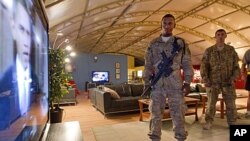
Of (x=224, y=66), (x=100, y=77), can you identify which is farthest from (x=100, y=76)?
(x=224, y=66)

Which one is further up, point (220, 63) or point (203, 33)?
point (203, 33)

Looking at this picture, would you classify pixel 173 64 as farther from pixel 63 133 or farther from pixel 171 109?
pixel 63 133

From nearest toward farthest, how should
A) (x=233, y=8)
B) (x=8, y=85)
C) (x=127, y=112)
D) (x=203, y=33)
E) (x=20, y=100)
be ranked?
1. (x=8, y=85)
2. (x=20, y=100)
3. (x=127, y=112)
4. (x=233, y=8)
5. (x=203, y=33)

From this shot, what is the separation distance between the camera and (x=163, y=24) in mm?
2432

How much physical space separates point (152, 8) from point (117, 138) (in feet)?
21.2

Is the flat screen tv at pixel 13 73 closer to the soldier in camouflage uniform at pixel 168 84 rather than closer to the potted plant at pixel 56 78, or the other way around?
the soldier in camouflage uniform at pixel 168 84

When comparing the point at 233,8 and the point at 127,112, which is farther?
the point at 233,8

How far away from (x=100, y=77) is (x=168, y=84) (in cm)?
1254

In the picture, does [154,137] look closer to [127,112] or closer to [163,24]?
[163,24]

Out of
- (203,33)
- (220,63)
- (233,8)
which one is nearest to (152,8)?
(233,8)

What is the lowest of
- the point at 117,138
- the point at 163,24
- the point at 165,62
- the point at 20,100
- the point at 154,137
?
the point at 117,138

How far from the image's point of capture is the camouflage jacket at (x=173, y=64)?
7.49 feet

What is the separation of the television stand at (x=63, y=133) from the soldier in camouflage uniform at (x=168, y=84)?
78cm

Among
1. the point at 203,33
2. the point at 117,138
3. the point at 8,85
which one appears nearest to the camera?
the point at 8,85
